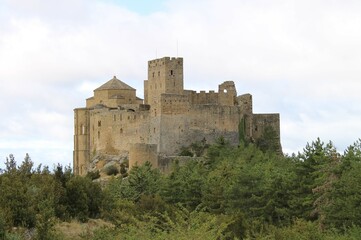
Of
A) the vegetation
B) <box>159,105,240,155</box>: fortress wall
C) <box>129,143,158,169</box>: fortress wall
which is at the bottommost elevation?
the vegetation

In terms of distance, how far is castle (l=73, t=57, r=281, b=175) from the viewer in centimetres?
6994

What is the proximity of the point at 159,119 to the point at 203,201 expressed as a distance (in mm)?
24797

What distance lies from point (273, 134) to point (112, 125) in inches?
522

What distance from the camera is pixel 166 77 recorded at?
71.4 meters

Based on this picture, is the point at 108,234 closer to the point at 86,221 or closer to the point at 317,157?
the point at 86,221

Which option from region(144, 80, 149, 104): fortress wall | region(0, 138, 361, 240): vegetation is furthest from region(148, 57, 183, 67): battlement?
A: region(0, 138, 361, 240): vegetation

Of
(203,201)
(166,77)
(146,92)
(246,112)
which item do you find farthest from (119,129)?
(203,201)

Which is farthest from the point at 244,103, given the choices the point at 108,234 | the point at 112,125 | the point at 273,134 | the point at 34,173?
the point at 108,234

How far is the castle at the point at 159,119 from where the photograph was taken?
69.9m

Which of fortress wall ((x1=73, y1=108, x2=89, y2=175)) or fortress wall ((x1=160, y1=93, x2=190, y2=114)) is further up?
fortress wall ((x1=160, y1=93, x2=190, y2=114))

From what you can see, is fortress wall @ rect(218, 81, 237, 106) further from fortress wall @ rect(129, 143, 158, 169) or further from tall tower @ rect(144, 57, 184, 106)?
fortress wall @ rect(129, 143, 158, 169)

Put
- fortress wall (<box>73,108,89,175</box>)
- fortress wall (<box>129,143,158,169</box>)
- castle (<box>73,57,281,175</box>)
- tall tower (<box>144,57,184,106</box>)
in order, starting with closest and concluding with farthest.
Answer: fortress wall (<box>129,143,158,169</box>) → castle (<box>73,57,281,175</box>) → tall tower (<box>144,57,184,106</box>) → fortress wall (<box>73,108,89,175</box>)

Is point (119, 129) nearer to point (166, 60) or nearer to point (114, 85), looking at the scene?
point (114, 85)

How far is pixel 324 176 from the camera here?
37875 mm
